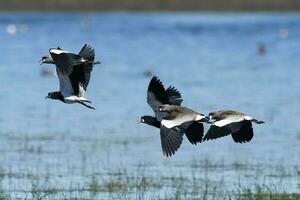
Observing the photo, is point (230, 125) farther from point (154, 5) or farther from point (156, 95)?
point (154, 5)

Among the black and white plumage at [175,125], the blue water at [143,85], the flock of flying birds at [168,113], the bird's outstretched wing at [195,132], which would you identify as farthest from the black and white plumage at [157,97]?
the blue water at [143,85]

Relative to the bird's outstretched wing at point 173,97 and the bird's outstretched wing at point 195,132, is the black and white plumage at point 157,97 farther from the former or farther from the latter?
the bird's outstretched wing at point 195,132

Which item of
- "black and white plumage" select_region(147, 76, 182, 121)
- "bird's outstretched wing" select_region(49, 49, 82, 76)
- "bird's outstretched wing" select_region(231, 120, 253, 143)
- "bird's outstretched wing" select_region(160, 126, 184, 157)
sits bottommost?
"bird's outstretched wing" select_region(160, 126, 184, 157)

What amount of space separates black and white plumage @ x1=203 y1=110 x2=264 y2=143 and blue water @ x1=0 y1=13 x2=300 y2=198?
4662 mm

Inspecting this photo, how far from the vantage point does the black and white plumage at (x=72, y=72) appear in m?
9.96

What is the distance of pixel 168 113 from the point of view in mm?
9766

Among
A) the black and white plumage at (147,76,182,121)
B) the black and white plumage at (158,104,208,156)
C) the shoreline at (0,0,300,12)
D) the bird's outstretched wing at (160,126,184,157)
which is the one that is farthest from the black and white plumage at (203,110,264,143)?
the shoreline at (0,0,300,12)

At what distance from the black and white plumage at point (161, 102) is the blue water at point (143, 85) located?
179 inches

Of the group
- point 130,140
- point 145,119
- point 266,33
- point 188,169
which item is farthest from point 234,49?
point 145,119

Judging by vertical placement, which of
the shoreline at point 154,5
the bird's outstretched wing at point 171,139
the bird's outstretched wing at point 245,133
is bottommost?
the bird's outstretched wing at point 171,139

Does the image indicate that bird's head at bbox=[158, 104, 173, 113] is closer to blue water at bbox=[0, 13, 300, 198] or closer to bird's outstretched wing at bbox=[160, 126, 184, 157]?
bird's outstretched wing at bbox=[160, 126, 184, 157]

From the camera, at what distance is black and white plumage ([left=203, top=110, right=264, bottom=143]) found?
9.69 m

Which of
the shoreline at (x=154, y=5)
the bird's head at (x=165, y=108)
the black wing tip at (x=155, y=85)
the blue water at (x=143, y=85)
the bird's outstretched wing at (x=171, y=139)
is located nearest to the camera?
the bird's outstretched wing at (x=171, y=139)

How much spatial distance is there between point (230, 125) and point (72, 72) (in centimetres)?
163
